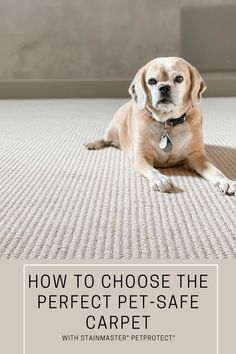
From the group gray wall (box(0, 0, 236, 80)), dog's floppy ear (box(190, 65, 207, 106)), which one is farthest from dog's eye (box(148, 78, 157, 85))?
gray wall (box(0, 0, 236, 80))

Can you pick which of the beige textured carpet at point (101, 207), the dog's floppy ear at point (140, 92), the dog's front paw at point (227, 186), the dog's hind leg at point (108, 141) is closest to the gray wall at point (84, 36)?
the beige textured carpet at point (101, 207)

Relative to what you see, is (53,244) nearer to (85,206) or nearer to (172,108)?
(85,206)

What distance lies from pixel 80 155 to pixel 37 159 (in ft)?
0.51

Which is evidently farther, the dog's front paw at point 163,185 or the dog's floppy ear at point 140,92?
the dog's floppy ear at point 140,92

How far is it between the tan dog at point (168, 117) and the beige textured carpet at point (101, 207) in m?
0.05

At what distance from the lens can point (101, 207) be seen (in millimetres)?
1381

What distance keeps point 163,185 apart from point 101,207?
216mm

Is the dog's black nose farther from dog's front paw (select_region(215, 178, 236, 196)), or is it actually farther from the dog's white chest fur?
dog's front paw (select_region(215, 178, 236, 196))

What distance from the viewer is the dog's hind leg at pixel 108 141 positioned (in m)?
2.15

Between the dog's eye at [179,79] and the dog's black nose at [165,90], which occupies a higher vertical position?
the dog's eye at [179,79]

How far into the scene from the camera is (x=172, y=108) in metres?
1.72

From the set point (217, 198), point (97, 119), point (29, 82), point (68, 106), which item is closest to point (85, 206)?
point (217, 198)

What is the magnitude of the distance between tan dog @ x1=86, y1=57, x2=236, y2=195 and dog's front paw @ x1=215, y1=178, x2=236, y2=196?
0.13 m

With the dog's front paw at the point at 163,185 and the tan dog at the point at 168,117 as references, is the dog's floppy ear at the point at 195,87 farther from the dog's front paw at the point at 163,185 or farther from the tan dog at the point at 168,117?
the dog's front paw at the point at 163,185
